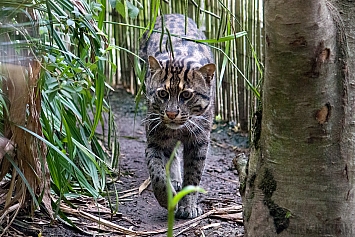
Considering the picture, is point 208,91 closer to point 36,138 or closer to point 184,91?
point 184,91

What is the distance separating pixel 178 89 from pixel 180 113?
15 centimetres

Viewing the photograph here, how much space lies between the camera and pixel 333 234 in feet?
7.21

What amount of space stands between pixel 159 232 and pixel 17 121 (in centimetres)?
104

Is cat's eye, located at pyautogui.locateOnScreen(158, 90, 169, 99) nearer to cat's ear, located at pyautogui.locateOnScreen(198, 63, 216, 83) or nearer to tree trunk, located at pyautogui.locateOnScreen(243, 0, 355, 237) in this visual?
cat's ear, located at pyautogui.locateOnScreen(198, 63, 216, 83)

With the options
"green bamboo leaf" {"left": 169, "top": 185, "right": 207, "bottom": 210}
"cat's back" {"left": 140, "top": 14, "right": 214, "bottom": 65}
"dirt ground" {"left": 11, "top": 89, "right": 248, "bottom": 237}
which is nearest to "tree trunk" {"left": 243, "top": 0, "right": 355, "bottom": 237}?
"dirt ground" {"left": 11, "top": 89, "right": 248, "bottom": 237}

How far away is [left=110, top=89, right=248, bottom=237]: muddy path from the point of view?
3352mm

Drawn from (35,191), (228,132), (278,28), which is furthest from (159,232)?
(228,132)

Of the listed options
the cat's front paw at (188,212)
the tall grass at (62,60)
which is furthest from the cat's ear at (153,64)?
the cat's front paw at (188,212)

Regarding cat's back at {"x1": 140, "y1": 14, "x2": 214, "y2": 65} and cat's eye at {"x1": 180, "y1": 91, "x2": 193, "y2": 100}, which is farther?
cat's back at {"x1": 140, "y1": 14, "x2": 214, "y2": 65}

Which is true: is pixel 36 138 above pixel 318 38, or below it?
below

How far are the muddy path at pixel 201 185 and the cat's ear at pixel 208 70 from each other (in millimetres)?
537

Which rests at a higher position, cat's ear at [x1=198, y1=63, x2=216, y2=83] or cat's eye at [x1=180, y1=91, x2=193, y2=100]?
cat's ear at [x1=198, y1=63, x2=216, y2=83]

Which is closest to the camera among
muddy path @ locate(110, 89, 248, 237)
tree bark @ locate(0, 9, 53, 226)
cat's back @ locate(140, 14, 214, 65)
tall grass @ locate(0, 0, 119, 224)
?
tall grass @ locate(0, 0, 119, 224)

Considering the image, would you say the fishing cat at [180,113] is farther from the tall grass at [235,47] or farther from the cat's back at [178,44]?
the tall grass at [235,47]
